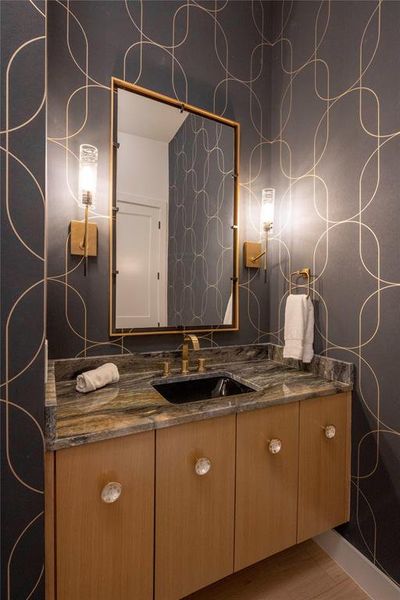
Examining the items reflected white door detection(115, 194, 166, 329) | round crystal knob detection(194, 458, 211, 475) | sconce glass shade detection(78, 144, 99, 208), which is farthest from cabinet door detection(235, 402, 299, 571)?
sconce glass shade detection(78, 144, 99, 208)

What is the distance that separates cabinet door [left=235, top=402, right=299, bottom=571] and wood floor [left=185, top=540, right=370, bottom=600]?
0.79ft

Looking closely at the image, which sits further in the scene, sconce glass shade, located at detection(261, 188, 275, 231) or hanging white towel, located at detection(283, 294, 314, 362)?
sconce glass shade, located at detection(261, 188, 275, 231)

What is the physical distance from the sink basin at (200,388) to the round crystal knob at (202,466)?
41 cm

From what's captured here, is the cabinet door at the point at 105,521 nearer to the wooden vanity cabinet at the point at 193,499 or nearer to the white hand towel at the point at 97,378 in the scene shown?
the wooden vanity cabinet at the point at 193,499

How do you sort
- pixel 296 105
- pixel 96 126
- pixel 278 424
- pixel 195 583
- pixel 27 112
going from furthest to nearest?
pixel 296 105 < pixel 96 126 < pixel 278 424 < pixel 195 583 < pixel 27 112

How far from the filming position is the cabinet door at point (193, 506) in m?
0.93

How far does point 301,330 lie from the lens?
1.41m

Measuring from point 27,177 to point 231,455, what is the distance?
103 centimetres

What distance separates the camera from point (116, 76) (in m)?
1.34

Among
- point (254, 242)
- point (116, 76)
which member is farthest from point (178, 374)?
point (116, 76)

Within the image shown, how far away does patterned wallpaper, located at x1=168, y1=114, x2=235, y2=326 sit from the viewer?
4.90 ft

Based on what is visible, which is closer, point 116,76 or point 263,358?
point 116,76

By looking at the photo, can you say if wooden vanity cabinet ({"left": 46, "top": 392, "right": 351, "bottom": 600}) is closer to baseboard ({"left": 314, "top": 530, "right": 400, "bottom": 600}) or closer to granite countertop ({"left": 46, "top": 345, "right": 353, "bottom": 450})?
granite countertop ({"left": 46, "top": 345, "right": 353, "bottom": 450})

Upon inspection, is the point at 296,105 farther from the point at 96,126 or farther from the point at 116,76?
the point at 96,126
